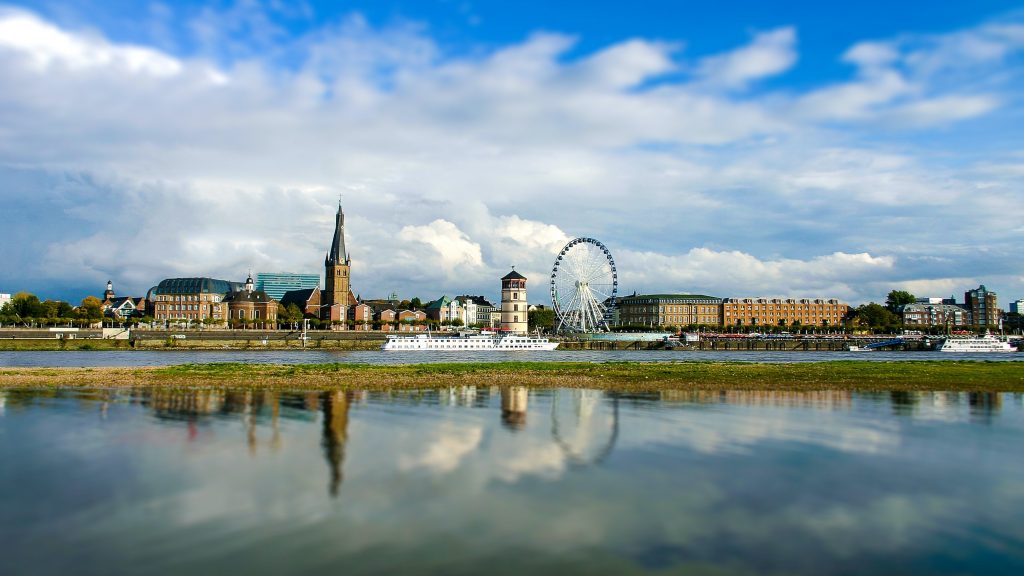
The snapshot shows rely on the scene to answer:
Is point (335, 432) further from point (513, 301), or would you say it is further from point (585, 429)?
point (513, 301)

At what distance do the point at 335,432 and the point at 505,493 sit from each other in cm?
1022

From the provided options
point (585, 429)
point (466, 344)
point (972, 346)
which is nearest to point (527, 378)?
point (585, 429)

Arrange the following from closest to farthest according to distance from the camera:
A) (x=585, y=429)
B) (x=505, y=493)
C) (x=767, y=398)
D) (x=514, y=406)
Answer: (x=505, y=493)
(x=585, y=429)
(x=514, y=406)
(x=767, y=398)

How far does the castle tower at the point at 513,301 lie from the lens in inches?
6093

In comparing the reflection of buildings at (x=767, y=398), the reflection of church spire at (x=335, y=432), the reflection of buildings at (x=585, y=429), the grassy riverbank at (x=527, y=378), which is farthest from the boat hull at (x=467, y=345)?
the reflection of buildings at (x=585, y=429)

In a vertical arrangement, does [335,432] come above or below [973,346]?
above

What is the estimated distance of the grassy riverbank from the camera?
146 feet

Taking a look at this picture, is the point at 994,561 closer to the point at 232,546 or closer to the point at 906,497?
the point at 906,497

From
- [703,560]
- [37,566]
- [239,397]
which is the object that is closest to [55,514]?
[37,566]

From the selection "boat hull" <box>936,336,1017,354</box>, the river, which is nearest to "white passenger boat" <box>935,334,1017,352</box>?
"boat hull" <box>936,336,1017,354</box>

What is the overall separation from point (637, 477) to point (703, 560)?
6120 millimetres

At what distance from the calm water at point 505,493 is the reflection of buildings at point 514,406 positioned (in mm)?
428

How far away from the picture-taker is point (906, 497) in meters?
17.4

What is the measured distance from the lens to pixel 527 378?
50469 millimetres
